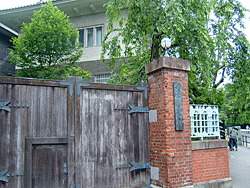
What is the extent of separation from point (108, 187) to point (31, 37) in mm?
10193

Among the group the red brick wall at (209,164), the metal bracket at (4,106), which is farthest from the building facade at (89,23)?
the metal bracket at (4,106)

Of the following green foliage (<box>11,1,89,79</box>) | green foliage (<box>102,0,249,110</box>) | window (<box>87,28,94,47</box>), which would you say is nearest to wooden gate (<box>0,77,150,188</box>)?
green foliage (<box>102,0,249,110</box>)

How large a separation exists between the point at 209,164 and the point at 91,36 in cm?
1311

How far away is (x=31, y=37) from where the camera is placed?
1322 cm

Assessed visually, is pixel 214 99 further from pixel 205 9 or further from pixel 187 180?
pixel 187 180

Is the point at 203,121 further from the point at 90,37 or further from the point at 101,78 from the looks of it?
the point at 90,37

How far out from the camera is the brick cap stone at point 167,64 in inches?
246

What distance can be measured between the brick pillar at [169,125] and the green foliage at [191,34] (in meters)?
0.86

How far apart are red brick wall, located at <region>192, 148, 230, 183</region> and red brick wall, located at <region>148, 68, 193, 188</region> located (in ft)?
1.43

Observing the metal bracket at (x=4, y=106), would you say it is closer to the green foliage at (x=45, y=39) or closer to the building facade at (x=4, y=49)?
the green foliage at (x=45, y=39)

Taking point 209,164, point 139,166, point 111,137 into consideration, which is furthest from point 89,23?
point 209,164

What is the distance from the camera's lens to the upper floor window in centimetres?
1719

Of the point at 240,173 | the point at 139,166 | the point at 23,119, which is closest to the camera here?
the point at 23,119

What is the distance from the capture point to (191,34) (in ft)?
27.8
